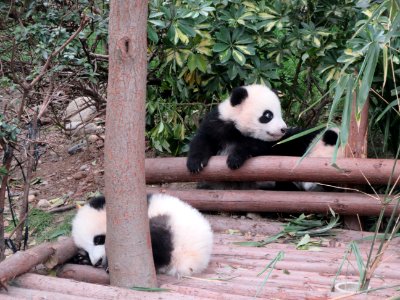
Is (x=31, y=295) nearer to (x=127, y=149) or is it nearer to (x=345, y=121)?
(x=127, y=149)

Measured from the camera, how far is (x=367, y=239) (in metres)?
3.79

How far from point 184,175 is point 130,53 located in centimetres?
200

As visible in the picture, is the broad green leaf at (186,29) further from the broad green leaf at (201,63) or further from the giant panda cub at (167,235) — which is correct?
the giant panda cub at (167,235)

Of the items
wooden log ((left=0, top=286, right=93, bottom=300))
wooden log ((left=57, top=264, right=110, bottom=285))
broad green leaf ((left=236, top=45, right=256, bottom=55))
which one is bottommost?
wooden log ((left=57, top=264, right=110, bottom=285))

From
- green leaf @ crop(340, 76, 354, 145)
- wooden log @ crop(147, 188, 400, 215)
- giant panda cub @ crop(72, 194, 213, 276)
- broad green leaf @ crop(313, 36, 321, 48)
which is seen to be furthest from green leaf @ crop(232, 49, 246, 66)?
green leaf @ crop(340, 76, 354, 145)

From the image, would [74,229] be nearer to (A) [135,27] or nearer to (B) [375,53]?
(A) [135,27]

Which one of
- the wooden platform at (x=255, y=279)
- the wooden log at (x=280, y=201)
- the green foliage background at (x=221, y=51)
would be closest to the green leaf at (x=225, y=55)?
the green foliage background at (x=221, y=51)

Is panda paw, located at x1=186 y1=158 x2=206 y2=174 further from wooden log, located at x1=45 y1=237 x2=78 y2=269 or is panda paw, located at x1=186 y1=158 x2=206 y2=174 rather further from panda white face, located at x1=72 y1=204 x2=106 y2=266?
wooden log, located at x1=45 y1=237 x2=78 y2=269

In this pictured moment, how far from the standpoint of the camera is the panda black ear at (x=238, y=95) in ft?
16.0

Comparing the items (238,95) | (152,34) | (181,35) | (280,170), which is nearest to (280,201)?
(280,170)

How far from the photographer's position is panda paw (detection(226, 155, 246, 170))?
14.5 feet

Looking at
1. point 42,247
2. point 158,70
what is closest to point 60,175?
point 158,70

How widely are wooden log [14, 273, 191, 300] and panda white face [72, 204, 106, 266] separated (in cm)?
40

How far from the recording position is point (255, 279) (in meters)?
3.20
